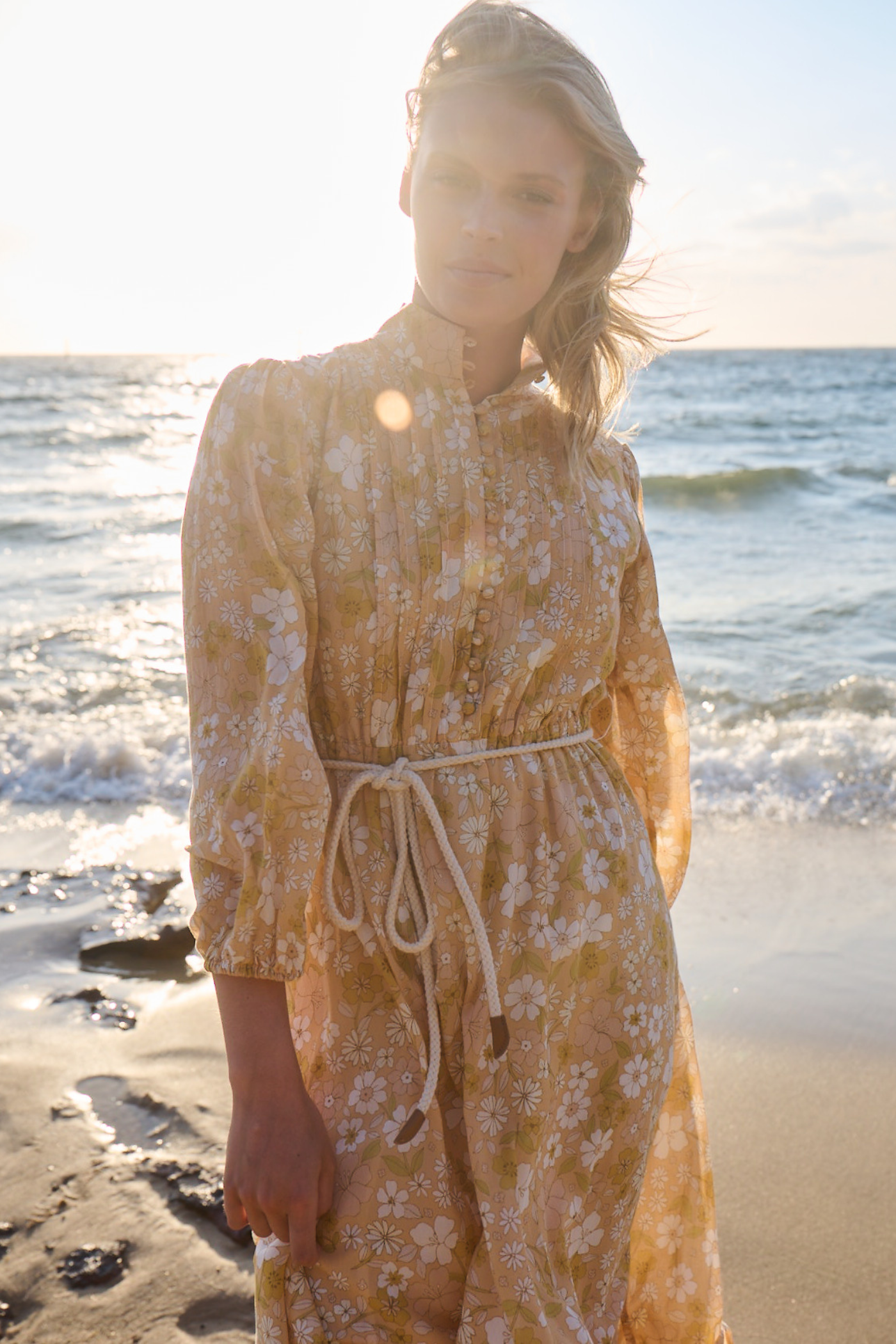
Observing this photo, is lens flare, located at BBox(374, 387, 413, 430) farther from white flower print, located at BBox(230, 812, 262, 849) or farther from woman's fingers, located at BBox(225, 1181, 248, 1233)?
woman's fingers, located at BBox(225, 1181, 248, 1233)

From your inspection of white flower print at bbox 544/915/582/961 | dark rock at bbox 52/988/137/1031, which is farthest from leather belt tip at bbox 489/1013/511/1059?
dark rock at bbox 52/988/137/1031

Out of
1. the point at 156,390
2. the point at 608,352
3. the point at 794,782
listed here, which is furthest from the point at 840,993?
the point at 156,390

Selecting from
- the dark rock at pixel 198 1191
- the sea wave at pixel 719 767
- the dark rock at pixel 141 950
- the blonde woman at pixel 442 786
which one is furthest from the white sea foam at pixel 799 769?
the blonde woman at pixel 442 786

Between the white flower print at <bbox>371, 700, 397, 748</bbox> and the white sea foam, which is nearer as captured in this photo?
the white flower print at <bbox>371, 700, 397, 748</bbox>

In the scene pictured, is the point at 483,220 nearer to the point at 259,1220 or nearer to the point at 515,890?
the point at 515,890

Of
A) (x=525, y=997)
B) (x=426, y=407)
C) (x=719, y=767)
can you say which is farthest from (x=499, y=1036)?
(x=719, y=767)

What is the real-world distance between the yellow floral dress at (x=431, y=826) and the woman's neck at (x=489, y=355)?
3 centimetres

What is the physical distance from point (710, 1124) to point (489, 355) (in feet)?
7.49

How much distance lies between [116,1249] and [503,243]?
2.13 meters

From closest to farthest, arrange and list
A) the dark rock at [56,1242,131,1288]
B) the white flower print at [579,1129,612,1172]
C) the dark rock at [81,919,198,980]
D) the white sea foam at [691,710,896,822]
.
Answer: the white flower print at [579,1129,612,1172] < the dark rock at [56,1242,131,1288] < the dark rock at [81,919,198,980] < the white sea foam at [691,710,896,822]

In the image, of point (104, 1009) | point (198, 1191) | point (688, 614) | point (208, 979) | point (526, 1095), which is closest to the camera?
point (526, 1095)

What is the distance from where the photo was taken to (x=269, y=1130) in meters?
1.27

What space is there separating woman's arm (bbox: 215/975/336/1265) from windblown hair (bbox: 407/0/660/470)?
2.75 feet

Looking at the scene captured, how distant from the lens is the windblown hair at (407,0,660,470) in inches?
58.2
